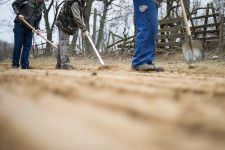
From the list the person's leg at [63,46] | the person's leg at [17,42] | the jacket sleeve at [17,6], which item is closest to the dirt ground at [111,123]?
the person's leg at [63,46]

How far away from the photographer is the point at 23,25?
3158 millimetres

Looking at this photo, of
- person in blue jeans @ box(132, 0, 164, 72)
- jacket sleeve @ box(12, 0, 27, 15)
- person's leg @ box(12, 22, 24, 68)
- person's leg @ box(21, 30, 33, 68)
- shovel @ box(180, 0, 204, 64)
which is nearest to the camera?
person in blue jeans @ box(132, 0, 164, 72)

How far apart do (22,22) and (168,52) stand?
536 centimetres

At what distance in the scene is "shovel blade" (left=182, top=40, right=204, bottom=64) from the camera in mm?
2215

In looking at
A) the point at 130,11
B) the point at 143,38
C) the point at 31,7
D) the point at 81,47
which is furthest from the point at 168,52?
the point at 130,11

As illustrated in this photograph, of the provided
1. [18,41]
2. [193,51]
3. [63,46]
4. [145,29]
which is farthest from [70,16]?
[193,51]

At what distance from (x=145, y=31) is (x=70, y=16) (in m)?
1.57

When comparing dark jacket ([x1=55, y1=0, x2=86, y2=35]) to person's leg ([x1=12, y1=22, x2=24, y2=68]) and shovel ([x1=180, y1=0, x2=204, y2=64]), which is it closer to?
person's leg ([x1=12, y1=22, x2=24, y2=68])

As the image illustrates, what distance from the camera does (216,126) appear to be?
29cm

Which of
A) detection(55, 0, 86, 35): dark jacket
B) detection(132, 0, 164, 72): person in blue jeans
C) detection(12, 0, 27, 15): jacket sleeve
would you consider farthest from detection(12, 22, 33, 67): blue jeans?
detection(132, 0, 164, 72): person in blue jeans

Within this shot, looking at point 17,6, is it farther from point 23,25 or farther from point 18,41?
point 18,41

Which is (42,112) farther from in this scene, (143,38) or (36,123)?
(143,38)

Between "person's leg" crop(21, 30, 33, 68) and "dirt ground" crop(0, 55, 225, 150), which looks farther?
"person's leg" crop(21, 30, 33, 68)

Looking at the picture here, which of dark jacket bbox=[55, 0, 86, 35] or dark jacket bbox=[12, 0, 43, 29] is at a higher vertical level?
dark jacket bbox=[12, 0, 43, 29]
